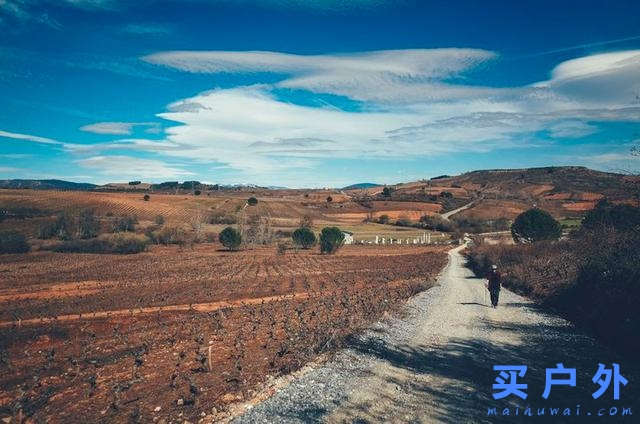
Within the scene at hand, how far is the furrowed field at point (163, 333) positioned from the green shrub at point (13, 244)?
18021mm

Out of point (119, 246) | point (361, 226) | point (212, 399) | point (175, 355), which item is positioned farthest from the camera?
point (361, 226)

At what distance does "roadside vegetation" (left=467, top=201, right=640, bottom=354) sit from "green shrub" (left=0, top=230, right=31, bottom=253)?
5328 centimetres

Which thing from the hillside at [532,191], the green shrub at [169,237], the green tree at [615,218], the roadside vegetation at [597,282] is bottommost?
the green shrub at [169,237]

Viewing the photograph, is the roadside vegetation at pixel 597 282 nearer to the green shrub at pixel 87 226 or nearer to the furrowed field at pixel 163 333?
the furrowed field at pixel 163 333

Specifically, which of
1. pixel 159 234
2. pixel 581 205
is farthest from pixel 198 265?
pixel 581 205

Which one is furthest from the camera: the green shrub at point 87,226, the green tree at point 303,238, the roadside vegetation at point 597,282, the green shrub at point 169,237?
the green shrub at point 169,237

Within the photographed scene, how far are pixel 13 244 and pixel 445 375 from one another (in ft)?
184

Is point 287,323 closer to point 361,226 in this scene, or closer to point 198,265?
point 198,265

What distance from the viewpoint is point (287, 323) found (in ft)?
50.3

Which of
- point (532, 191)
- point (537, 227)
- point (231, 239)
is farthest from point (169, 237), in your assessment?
point (532, 191)

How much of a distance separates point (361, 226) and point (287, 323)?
75.7 meters

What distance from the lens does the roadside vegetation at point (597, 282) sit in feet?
41.2

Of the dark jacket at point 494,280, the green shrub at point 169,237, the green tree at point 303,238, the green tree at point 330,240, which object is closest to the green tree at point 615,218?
the dark jacket at point 494,280

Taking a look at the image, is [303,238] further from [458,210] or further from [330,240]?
[458,210]
